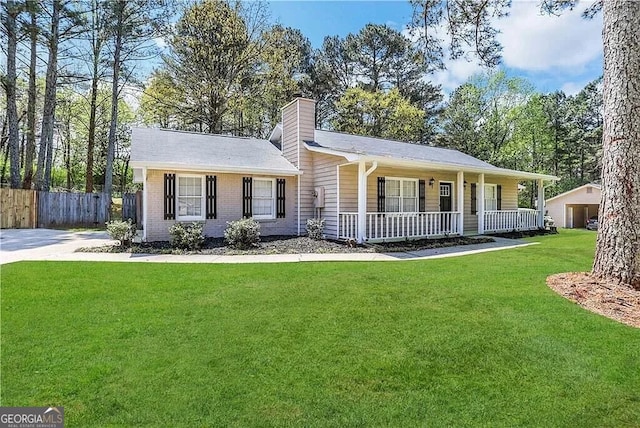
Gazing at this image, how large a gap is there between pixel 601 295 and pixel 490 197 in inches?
453

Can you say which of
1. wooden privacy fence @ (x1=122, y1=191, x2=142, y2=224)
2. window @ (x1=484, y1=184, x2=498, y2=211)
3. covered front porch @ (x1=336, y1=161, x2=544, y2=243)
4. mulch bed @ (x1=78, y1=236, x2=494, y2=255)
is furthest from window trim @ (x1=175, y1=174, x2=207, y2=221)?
window @ (x1=484, y1=184, x2=498, y2=211)

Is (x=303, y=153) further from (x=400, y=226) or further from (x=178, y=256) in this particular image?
(x=178, y=256)

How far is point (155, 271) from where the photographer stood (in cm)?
675

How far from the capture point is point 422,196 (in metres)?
13.6

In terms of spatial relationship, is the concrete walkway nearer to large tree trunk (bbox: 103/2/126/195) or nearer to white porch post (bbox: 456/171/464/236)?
white porch post (bbox: 456/171/464/236)

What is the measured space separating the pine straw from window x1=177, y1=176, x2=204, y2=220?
9.43 metres

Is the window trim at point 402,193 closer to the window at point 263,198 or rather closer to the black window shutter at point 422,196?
the black window shutter at point 422,196

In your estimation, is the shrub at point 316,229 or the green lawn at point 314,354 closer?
the green lawn at point 314,354

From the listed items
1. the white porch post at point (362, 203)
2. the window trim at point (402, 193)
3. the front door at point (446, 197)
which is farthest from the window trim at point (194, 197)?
the front door at point (446, 197)

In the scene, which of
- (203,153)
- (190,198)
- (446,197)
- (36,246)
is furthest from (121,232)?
(446,197)

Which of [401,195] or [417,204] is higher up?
[401,195]

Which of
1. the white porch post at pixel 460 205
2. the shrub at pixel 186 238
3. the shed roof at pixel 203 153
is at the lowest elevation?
the shrub at pixel 186 238

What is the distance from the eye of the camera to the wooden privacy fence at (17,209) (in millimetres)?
14961

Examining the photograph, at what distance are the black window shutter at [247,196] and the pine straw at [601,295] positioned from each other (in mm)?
8710
